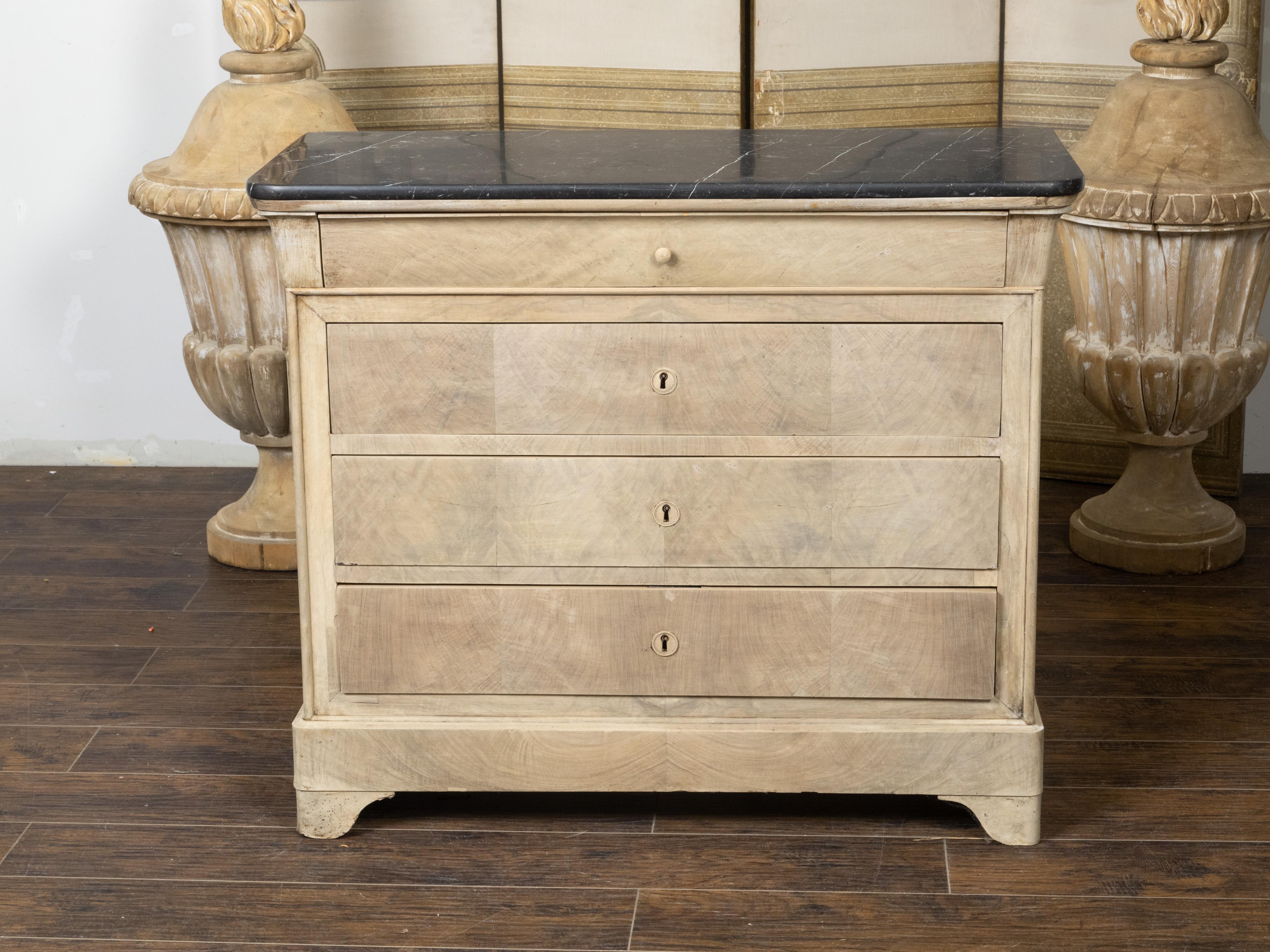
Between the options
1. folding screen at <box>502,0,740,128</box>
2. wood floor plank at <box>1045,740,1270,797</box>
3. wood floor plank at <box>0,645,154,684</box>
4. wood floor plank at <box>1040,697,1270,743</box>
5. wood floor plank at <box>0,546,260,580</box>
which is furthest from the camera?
folding screen at <box>502,0,740,128</box>

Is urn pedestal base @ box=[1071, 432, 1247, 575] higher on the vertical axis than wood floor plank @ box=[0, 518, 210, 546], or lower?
higher

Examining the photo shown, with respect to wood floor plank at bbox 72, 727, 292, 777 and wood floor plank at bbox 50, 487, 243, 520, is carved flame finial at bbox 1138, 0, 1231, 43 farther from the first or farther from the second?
wood floor plank at bbox 50, 487, 243, 520

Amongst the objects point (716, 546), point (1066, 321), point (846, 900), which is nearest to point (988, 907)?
point (846, 900)

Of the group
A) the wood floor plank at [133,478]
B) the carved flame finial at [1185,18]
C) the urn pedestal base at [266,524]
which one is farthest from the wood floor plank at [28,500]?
the carved flame finial at [1185,18]

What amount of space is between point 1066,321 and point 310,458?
198cm

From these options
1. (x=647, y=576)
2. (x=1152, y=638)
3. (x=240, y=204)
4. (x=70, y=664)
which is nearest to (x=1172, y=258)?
(x=1152, y=638)

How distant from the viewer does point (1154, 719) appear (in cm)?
250

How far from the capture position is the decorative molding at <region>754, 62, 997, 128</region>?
3291 mm

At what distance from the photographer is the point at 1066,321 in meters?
3.46

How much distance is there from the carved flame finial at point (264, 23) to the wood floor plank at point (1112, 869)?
156 centimetres

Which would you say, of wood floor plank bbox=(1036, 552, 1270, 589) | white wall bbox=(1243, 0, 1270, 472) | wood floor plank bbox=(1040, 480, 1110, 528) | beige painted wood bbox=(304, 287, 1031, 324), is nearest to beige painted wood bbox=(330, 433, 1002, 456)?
beige painted wood bbox=(304, 287, 1031, 324)

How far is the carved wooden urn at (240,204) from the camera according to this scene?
2896 mm

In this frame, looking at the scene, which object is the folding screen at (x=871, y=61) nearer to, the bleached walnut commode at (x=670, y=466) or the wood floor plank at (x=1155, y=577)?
the wood floor plank at (x=1155, y=577)

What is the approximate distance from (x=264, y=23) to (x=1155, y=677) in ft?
6.60
